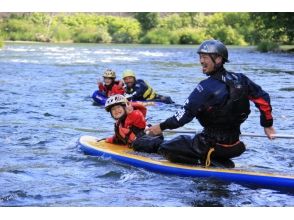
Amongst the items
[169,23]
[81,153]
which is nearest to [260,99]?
[81,153]

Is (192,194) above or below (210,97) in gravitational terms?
below

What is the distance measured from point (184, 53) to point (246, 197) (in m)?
20.1

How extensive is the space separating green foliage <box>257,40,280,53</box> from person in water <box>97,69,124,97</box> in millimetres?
16383

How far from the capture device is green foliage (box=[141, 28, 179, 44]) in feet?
74.3

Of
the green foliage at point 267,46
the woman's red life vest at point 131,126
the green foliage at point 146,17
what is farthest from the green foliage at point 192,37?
the woman's red life vest at point 131,126

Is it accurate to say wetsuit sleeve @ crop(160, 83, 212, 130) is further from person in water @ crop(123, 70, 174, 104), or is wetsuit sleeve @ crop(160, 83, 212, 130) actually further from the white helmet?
person in water @ crop(123, 70, 174, 104)

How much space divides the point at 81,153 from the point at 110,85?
4.42 metres

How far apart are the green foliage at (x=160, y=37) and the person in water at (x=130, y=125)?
15020 millimetres

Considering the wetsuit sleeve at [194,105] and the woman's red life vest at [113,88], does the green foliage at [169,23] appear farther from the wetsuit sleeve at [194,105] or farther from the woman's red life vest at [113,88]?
the wetsuit sleeve at [194,105]

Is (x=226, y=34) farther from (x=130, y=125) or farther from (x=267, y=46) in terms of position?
(x=130, y=125)
